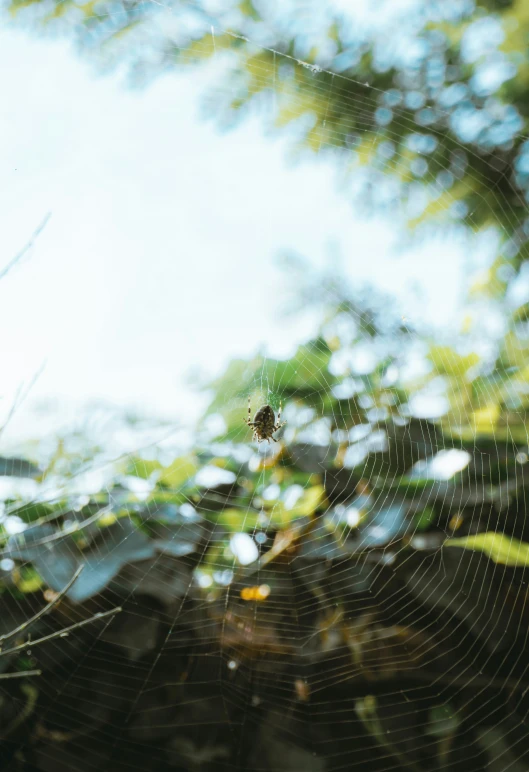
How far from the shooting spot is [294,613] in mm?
1785

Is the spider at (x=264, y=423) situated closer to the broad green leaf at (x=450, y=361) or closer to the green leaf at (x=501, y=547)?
the broad green leaf at (x=450, y=361)

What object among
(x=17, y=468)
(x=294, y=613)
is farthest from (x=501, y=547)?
(x=17, y=468)

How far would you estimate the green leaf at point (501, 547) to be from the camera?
5.17ft

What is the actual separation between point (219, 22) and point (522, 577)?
260 centimetres

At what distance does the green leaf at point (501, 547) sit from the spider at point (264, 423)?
1.17 meters

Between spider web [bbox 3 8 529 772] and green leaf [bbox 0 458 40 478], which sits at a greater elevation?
green leaf [bbox 0 458 40 478]

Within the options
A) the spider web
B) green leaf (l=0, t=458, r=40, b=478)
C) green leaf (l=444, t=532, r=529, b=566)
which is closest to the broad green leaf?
the spider web

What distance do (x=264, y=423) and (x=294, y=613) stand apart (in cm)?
110

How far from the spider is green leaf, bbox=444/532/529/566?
1171mm

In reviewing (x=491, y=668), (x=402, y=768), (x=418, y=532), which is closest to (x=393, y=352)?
(x=418, y=532)

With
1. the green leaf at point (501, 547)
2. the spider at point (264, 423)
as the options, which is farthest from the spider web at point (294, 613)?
the spider at point (264, 423)

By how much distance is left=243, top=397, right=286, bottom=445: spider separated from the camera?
2608 millimetres

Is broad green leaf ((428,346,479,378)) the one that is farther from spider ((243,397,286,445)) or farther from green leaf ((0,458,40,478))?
green leaf ((0,458,40,478))

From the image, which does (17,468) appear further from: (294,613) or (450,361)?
(450,361)
